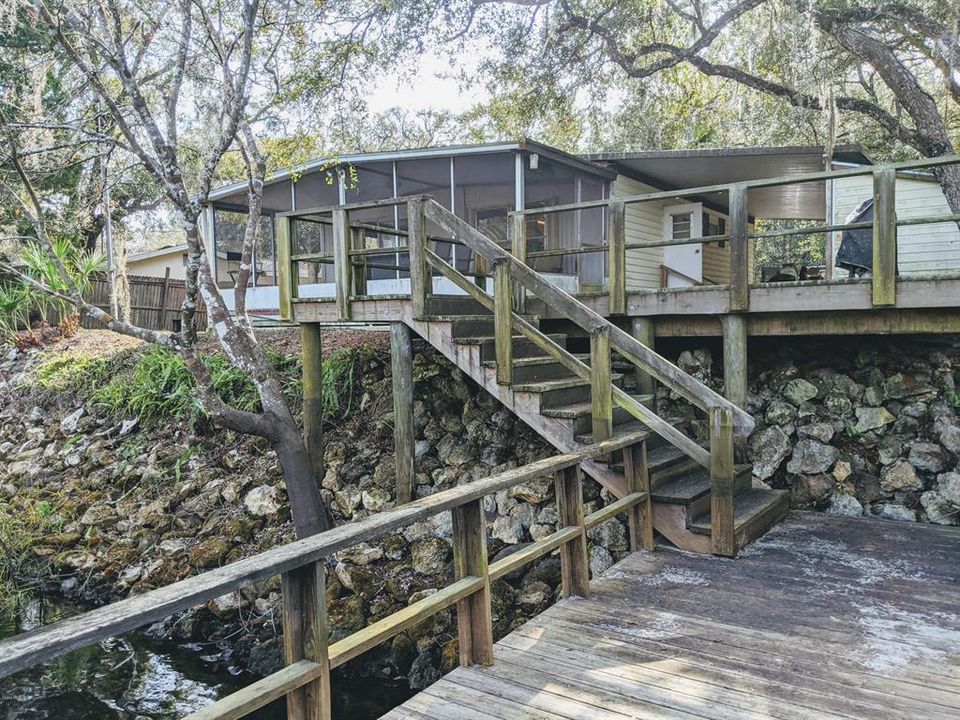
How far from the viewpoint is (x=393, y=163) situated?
1212cm

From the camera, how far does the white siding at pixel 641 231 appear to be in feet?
43.4

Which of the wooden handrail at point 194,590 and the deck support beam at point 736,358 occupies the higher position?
the deck support beam at point 736,358

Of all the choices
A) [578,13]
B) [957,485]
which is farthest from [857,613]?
[578,13]

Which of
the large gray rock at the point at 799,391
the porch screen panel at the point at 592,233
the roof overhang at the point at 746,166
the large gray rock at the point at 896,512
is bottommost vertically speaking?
the large gray rock at the point at 896,512

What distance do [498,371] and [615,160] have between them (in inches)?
313

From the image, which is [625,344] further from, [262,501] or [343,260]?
[262,501]

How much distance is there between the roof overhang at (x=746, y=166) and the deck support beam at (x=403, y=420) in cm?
657

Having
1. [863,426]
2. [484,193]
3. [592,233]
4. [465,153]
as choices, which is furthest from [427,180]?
[863,426]

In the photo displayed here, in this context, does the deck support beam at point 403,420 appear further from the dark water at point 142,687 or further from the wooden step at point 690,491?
the wooden step at point 690,491

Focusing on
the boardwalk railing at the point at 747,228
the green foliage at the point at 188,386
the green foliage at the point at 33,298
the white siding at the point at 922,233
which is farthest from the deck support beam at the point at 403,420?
the green foliage at the point at 33,298

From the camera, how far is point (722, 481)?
4660mm

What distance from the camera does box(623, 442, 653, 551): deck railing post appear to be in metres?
4.84

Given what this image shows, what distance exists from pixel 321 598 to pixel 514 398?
3.30 m

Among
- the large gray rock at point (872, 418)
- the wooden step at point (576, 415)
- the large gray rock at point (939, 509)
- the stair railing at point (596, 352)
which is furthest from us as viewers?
the large gray rock at point (872, 418)
